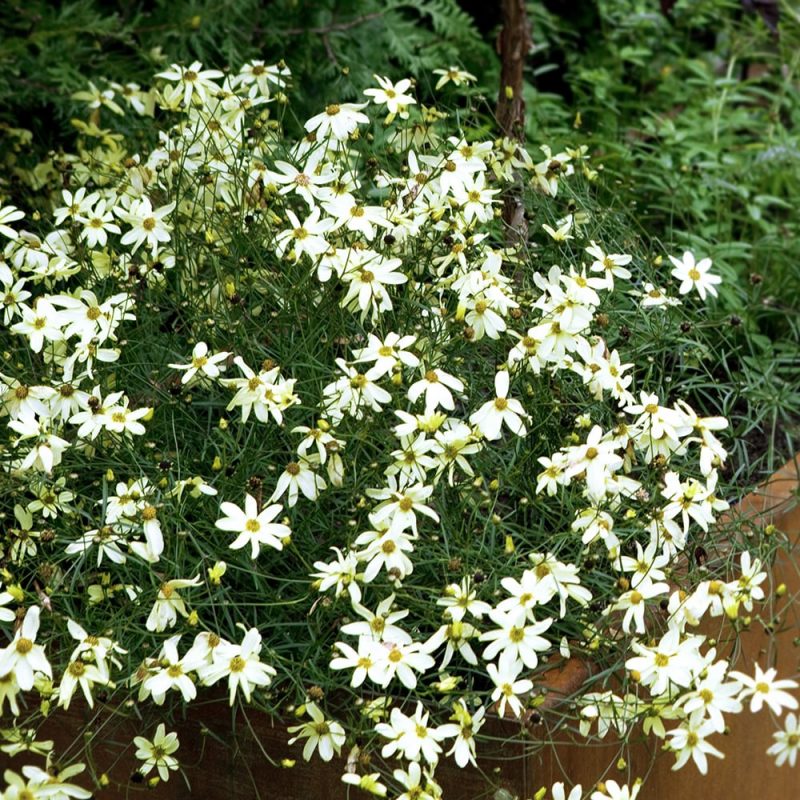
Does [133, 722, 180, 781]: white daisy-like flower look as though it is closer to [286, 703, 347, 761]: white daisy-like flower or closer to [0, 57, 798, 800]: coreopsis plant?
[0, 57, 798, 800]: coreopsis plant

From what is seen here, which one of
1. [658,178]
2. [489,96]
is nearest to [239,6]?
[489,96]

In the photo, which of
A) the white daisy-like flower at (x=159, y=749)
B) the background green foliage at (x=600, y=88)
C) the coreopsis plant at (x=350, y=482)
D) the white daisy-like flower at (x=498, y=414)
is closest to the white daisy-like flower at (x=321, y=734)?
the coreopsis plant at (x=350, y=482)

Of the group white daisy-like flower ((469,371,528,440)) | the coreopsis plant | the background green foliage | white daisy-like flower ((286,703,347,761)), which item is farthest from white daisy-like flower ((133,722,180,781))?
the background green foliage

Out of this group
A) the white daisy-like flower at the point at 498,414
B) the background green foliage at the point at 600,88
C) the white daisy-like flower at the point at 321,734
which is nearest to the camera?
the white daisy-like flower at the point at 321,734

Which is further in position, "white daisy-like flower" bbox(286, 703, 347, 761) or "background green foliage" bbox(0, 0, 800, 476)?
"background green foliage" bbox(0, 0, 800, 476)

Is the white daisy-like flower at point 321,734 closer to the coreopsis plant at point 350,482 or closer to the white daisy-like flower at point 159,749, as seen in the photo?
the coreopsis plant at point 350,482

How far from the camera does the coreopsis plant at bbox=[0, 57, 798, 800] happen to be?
1.34 m

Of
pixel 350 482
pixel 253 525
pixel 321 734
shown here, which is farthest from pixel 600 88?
pixel 321 734

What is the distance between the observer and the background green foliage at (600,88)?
2352 mm

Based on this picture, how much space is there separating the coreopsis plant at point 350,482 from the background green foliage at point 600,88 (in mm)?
409

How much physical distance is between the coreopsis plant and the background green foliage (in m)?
0.41

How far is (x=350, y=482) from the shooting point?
5.05 ft

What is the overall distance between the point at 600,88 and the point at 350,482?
1699mm

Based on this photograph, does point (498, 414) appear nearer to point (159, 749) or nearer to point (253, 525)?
point (253, 525)
